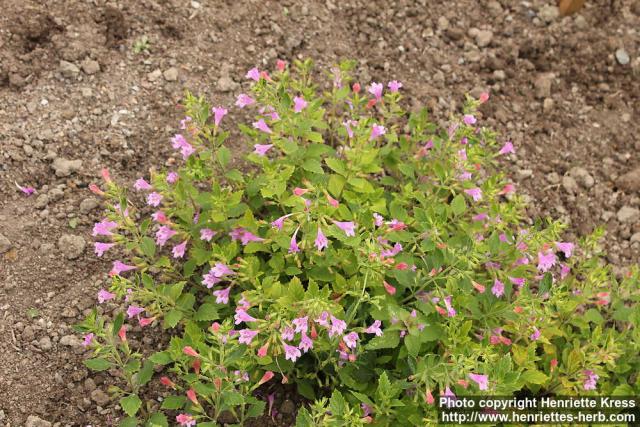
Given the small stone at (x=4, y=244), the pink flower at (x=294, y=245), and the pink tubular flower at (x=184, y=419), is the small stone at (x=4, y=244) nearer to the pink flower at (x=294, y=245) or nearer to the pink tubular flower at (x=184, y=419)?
the pink tubular flower at (x=184, y=419)

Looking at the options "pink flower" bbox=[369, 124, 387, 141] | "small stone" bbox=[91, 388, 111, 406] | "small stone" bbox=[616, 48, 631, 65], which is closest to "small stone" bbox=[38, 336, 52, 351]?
"small stone" bbox=[91, 388, 111, 406]

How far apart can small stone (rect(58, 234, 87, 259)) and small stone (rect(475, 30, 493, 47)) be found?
335 cm

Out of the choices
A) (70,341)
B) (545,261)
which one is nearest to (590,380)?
(545,261)

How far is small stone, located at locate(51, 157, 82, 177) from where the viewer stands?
375 centimetres

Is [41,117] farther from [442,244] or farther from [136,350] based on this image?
[442,244]

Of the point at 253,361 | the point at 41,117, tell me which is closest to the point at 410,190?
the point at 253,361

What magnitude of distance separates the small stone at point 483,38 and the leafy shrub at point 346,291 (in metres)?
1.59

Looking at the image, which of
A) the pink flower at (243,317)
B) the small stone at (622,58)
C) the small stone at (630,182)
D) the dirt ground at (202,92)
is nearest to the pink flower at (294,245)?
the pink flower at (243,317)

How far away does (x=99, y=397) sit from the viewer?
3.22 m

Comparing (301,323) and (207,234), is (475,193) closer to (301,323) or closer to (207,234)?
(301,323)

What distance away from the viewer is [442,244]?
304 centimetres

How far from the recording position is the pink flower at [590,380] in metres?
3.15

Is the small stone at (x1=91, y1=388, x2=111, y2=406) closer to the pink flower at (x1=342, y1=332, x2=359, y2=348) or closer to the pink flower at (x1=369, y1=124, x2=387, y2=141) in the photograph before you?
the pink flower at (x1=342, y1=332, x2=359, y2=348)

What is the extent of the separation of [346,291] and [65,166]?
6.61ft
